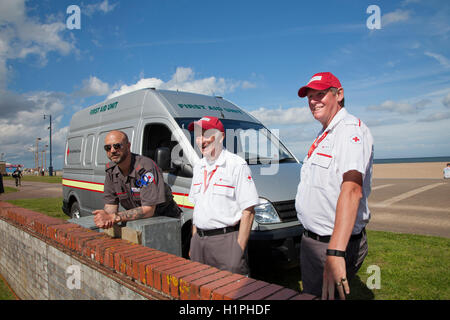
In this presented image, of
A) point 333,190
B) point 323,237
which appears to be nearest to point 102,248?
point 323,237

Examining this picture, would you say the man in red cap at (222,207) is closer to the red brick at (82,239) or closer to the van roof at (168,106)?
the red brick at (82,239)

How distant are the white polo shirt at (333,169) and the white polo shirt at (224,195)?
0.67 metres


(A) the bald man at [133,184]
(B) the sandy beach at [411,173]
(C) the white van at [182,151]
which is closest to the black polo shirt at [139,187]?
(A) the bald man at [133,184]

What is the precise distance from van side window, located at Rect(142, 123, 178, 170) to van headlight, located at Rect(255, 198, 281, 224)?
1.90 m

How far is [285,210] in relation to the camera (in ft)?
12.1

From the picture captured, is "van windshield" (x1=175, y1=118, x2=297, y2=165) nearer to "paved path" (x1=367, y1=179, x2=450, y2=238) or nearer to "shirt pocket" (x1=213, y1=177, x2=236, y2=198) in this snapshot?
"shirt pocket" (x1=213, y1=177, x2=236, y2=198)

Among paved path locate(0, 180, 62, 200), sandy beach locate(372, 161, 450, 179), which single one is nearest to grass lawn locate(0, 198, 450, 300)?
paved path locate(0, 180, 62, 200)

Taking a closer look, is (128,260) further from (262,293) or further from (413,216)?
(413,216)

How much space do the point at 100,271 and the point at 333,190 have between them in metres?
1.80

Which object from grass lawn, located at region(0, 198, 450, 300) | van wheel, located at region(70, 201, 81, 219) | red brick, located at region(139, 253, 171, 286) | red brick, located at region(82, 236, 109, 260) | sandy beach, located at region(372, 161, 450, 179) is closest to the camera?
red brick, located at region(139, 253, 171, 286)

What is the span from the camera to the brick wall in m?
1.69

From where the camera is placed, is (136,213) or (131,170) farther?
(131,170)
